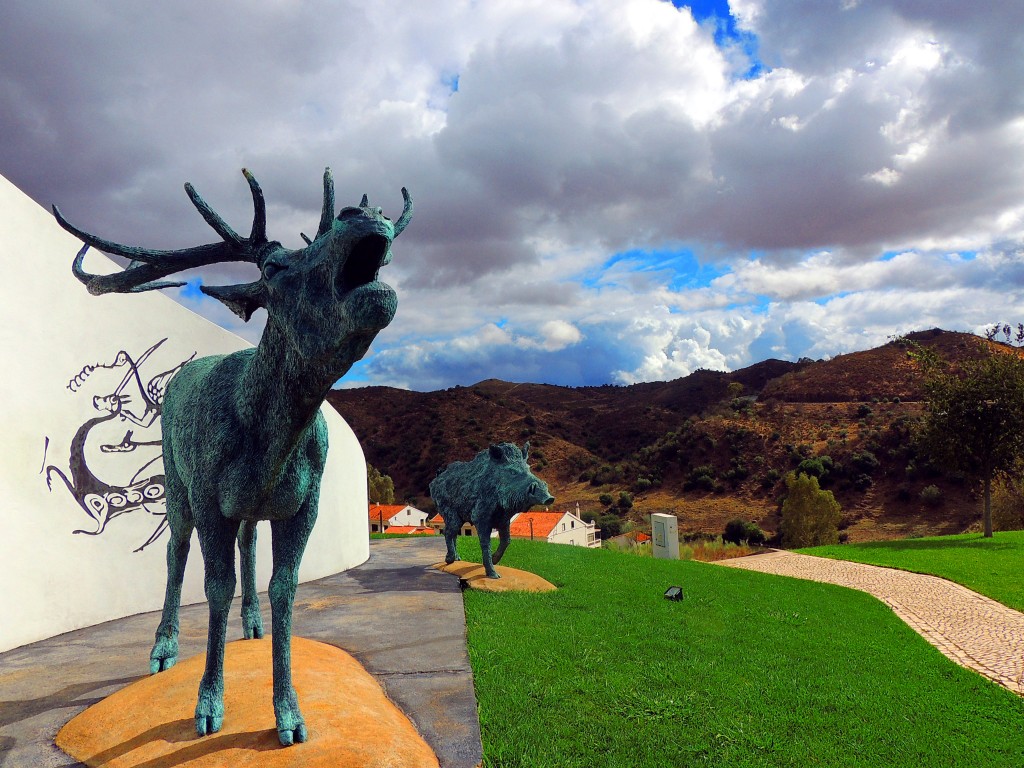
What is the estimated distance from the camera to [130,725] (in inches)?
149

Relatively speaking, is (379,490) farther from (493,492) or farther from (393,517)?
(493,492)

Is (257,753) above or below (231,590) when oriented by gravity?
below

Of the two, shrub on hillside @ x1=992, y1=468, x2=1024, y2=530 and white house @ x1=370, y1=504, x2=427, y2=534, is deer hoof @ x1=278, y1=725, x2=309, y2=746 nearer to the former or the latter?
white house @ x1=370, y1=504, x2=427, y2=534

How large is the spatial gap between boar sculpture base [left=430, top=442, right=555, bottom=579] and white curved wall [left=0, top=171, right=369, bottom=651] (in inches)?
175

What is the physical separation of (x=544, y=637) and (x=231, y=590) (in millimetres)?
4229

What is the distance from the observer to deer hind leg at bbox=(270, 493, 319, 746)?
3.49 meters

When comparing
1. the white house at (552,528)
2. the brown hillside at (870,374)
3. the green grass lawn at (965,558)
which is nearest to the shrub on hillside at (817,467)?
the brown hillside at (870,374)

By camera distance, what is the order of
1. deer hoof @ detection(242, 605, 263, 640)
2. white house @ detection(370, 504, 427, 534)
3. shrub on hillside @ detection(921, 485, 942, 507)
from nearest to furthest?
deer hoof @ detection(242, 605, 263, 640) → white house @ detection(370, 504, 427, 534) → shrub on hillside @ detection(921, 485, 942, 507)

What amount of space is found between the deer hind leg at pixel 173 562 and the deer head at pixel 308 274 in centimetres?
174

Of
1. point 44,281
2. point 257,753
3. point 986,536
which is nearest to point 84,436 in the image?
point 44,281

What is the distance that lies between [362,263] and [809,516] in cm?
3098

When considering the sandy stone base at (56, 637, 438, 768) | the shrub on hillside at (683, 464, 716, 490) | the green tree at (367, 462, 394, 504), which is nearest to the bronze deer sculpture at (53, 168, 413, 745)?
the sandy stone base at (56, 637, 438, 768)

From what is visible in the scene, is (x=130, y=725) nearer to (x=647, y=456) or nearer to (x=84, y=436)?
(x=84, y=436)

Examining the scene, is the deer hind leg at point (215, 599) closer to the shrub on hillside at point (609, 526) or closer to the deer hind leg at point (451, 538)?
the deer hind leg at point (451, 538)
